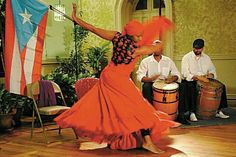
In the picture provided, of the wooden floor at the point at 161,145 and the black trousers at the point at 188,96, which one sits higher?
the black trousers at the point at 188,96

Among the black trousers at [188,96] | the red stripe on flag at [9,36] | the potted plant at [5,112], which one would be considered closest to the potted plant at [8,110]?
the potted plant at [5,112]

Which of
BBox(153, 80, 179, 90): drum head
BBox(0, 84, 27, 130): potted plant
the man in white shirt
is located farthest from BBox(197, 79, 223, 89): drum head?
BBox(0, 84, 27, 130): potted plant

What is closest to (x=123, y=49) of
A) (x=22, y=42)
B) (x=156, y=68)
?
(x=22, y=42)

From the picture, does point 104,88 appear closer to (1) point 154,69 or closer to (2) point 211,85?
(1) point 154,69

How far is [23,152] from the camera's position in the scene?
4.06 m

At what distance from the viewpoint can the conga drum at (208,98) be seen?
5645 millimetres

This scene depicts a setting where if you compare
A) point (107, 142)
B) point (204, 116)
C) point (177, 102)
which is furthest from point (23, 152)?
point (204, 116)

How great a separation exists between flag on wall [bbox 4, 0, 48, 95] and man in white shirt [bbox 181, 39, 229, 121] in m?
2.51

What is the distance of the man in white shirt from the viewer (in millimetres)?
5754

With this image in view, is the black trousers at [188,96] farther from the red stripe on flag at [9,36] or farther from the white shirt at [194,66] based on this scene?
the red stripe on flag at [9,36]

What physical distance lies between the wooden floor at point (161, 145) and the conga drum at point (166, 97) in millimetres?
356

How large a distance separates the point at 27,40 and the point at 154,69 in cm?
222

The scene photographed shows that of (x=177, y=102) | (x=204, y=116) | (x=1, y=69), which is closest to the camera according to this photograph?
(x=177, y=102)

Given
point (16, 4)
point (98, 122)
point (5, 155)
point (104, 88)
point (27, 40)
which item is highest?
point (16, 4)
